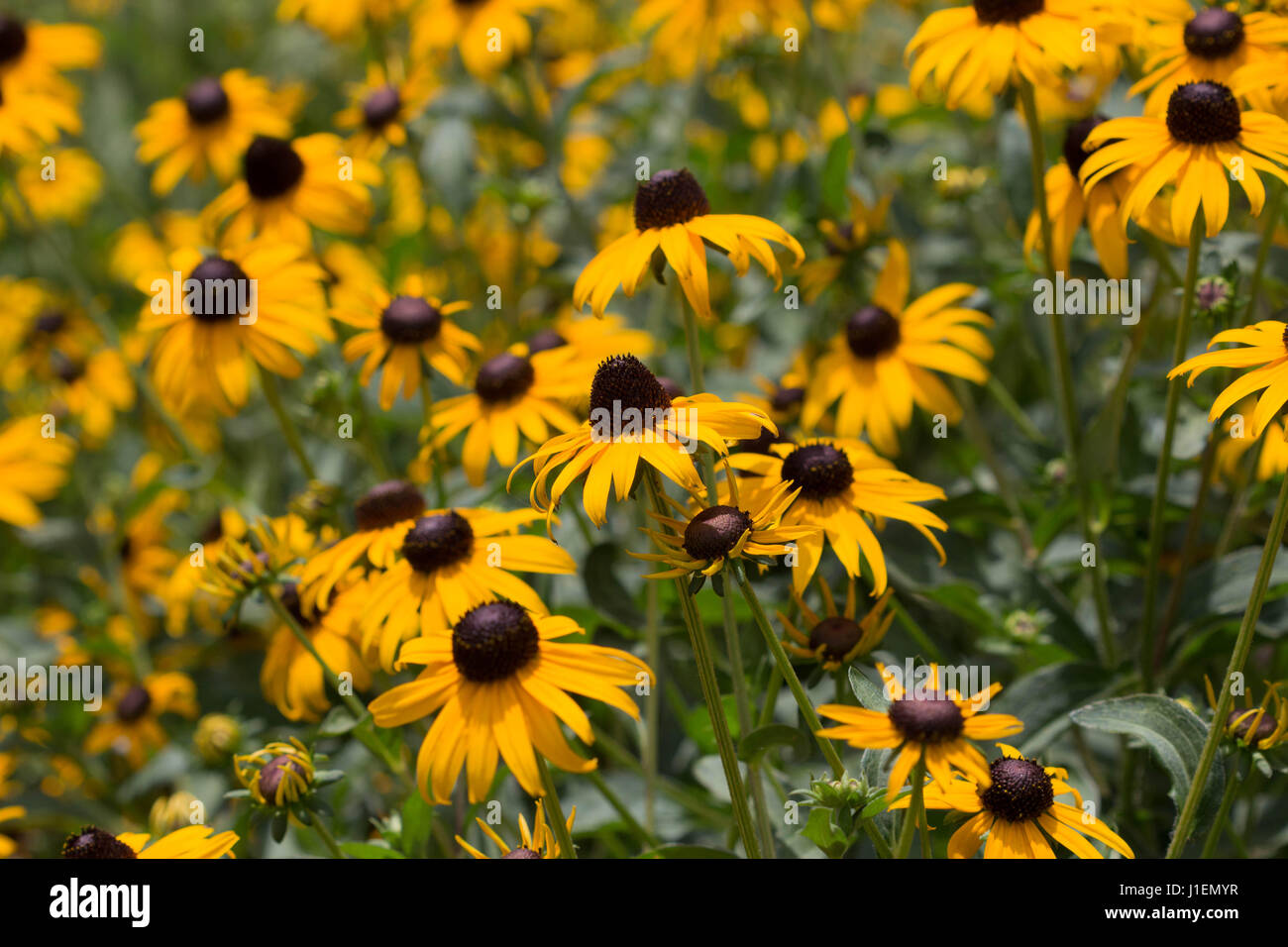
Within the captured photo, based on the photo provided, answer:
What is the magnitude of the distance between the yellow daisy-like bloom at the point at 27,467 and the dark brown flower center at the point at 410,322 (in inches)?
45.5

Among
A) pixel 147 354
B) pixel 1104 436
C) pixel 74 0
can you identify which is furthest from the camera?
pixel 74 0

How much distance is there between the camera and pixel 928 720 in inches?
50.9

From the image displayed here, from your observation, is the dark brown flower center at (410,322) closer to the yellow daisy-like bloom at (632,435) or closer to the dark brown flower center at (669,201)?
the dark brown flower center at (669,201)

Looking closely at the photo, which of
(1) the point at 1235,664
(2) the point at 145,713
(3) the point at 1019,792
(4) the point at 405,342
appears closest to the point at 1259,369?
(1) the point at 1235,664

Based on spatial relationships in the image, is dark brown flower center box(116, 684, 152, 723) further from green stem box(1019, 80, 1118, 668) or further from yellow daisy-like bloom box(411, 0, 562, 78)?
green stem box(1019, 80, 1118, 668)

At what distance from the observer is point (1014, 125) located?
2.56m

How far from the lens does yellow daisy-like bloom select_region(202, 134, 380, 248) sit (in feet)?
8.43

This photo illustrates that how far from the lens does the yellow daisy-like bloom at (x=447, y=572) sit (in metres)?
1.68

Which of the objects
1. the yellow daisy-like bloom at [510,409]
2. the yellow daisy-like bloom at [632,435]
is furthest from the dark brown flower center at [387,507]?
the yellow daisy-like bloom at [632,435]

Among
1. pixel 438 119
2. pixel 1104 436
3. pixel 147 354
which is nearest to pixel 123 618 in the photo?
pixel 147 354

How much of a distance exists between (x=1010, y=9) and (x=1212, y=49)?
0.34 metres
